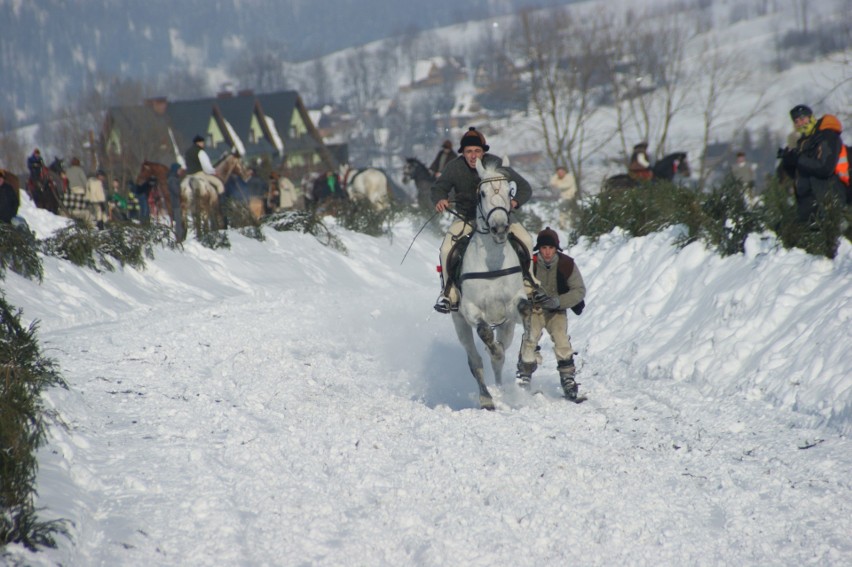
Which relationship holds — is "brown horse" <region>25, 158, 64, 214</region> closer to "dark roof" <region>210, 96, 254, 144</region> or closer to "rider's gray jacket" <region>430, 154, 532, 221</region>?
"rider's gray jacket" <region>430, 154, 532, 221</region>

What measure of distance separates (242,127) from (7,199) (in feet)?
186

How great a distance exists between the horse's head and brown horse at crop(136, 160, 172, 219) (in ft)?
48.9

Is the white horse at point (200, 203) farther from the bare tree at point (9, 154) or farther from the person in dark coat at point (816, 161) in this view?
the bare tree at point (9, 154)

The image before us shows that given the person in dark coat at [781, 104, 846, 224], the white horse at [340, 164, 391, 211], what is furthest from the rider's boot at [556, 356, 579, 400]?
the white horse at [340, 164, 391, 211]

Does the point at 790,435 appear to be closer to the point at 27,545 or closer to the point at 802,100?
the point at 27,545

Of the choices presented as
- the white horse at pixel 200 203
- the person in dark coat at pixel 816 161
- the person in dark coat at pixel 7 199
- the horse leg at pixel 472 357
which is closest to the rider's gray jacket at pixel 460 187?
the horse leg at pixel 472 357

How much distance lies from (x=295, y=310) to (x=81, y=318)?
3.75 meters

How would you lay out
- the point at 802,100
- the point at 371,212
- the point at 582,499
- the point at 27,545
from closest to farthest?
the point at 27,545 < the point at 582,499 < the point at 371,212 < the point at 802,100

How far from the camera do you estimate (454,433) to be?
23.7 ft

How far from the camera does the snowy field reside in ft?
16.4

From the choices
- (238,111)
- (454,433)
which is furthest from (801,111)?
(238,111)

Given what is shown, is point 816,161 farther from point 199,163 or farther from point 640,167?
point 199,163

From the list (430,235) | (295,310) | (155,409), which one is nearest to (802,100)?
(430,235)

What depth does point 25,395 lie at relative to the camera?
5.93m
